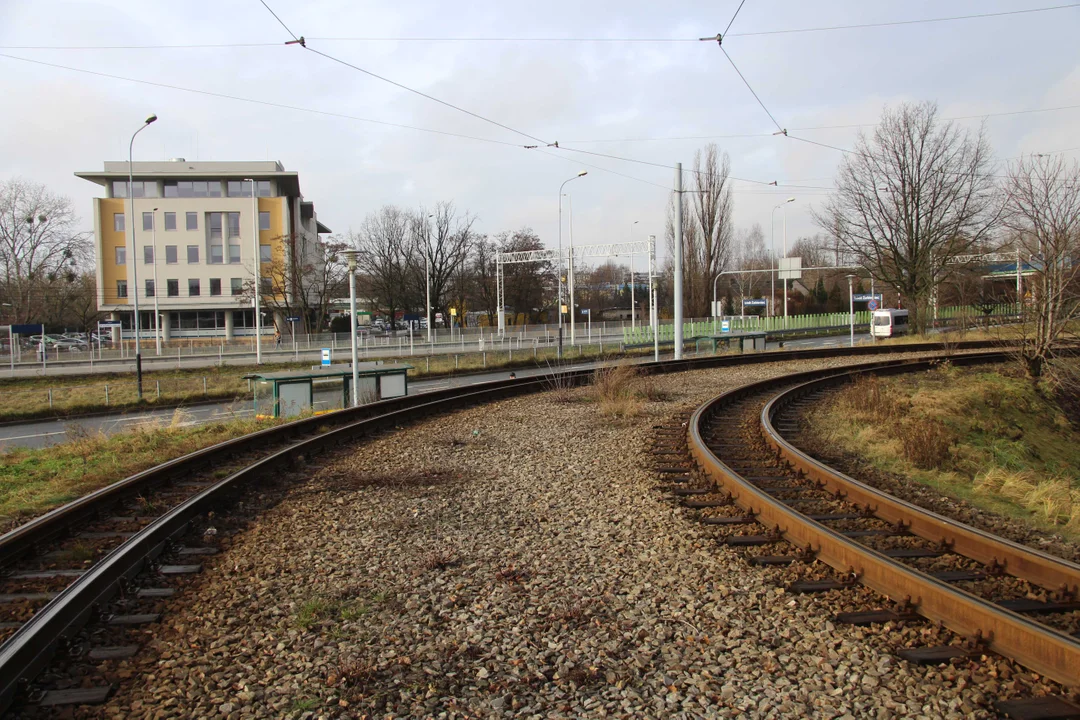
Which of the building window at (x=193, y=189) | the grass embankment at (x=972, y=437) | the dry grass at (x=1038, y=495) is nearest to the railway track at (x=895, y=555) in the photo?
the grass embankment at (x=972, y=437)

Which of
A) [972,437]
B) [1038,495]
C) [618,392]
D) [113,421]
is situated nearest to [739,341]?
[972,437]

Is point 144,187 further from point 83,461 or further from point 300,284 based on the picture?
point 83,461

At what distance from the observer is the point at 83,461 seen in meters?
11.4

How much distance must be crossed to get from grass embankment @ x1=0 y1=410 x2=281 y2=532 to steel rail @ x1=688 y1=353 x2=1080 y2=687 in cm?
707

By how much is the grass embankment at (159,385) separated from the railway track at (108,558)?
764 inches

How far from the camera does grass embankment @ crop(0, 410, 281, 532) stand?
835 cm

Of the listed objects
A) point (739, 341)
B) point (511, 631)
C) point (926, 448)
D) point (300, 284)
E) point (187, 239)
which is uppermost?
point (187, 239)

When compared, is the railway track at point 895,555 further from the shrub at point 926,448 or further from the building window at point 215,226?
the building window at point 215,226

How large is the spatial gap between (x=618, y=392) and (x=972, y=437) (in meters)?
6.99

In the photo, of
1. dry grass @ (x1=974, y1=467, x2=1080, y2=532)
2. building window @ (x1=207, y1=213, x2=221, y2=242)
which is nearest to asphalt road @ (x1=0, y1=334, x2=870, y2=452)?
dry grass @ (x1=974, y1=467, x2=1080, y2=532)

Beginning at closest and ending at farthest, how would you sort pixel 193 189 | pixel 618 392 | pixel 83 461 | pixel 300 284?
1. pixel 83 461
2. pixel 618 392
3. pixel 300 284
4. pixel 193 189

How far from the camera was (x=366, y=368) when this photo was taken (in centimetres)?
2103

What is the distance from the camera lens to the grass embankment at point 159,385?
88.3ft

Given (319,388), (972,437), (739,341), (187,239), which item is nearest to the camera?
(972,437)
